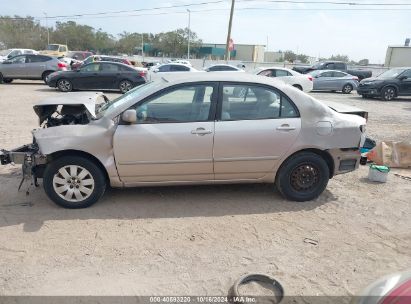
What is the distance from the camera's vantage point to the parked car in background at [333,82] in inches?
854

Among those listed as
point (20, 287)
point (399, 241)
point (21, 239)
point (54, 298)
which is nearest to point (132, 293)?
point (54, 298)

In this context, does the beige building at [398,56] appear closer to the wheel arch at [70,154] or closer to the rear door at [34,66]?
the rear door at [34,66]

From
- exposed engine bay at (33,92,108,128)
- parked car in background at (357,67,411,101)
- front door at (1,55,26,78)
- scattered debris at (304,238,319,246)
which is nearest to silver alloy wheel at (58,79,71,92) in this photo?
front door at (1,55,26,78)

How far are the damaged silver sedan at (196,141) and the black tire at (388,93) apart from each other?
1502 centimetres

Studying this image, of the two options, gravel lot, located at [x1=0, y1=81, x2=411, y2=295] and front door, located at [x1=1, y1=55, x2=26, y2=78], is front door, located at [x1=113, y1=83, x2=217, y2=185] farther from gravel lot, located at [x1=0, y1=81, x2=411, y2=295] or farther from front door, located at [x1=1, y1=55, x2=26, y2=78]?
front door, located at [x1=1, y1=55, x2=26, y2=78]

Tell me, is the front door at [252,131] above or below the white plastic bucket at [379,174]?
above

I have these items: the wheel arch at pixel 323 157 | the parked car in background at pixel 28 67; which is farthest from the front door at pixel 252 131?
the parked car in background at pixel 28 67

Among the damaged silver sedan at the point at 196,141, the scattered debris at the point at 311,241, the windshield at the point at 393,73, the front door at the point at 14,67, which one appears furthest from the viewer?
the front door at the point at 14,67

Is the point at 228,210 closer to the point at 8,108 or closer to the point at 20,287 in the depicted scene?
the point at 20,287

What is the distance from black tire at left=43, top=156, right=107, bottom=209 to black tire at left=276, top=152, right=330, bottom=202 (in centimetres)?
228

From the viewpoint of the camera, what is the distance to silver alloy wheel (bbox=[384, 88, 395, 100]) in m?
18.2

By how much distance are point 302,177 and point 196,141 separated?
59.7 inches

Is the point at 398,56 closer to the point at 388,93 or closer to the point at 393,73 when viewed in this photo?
the point at 393,73

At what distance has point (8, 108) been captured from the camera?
11453 mm
